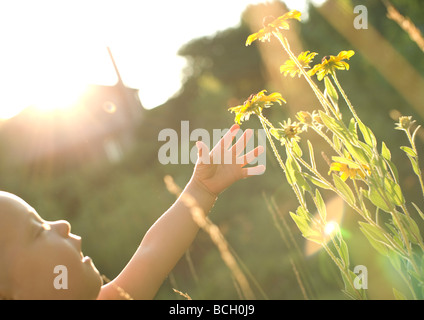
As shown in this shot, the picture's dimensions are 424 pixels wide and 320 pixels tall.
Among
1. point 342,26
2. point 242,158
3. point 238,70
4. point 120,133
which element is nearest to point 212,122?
point 342,26

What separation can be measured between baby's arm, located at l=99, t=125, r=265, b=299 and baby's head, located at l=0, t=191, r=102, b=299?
300 mm

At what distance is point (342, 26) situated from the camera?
29.0 ft

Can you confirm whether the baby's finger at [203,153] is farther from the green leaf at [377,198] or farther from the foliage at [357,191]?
the green leaf at [377,198]

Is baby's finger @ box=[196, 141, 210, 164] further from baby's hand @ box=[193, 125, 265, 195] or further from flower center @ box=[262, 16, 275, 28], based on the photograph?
flower center @ box=[262, 16, 275, 28]

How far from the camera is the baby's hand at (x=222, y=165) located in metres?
1.70

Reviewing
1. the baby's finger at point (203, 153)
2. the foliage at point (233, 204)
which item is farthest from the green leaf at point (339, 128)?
the foliage at point (233, 204)

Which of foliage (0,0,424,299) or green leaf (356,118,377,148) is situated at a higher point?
green leaf (356,118,377,148)

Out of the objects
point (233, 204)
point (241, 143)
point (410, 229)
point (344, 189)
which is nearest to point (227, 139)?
point (241, 143)

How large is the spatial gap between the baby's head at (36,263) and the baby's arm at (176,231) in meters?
0.30

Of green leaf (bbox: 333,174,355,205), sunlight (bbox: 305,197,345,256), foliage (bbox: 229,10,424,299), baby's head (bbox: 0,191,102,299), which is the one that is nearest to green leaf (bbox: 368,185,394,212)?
foliage (bbox: 229,10,424,299)

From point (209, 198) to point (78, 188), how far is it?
7.88 meters

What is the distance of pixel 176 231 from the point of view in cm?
166

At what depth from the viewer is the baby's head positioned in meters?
1.25

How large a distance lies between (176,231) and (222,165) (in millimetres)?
322
